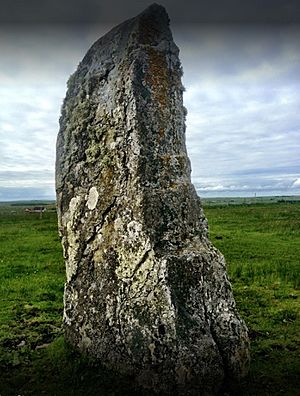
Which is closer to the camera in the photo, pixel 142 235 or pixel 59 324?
pixel 142 235

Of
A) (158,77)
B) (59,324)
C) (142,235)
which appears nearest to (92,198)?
(142,235)

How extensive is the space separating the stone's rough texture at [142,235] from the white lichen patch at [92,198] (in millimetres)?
15

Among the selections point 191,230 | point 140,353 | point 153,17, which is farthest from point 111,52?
point 140,353

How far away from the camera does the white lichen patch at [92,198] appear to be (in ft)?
21.6

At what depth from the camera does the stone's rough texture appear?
223 inches

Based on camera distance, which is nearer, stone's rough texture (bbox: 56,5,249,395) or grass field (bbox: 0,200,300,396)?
stone's rough texture (bbox: 56,5,249,395)

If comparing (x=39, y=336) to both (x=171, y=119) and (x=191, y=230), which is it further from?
(x=171, y=119)

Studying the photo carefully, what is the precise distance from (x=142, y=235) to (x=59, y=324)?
3397 millimetres

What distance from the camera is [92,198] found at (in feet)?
21.8

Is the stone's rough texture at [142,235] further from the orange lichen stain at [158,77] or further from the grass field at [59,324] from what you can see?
the grass field at [59,324]

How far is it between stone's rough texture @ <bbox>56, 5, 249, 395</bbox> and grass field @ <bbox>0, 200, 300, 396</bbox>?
0.33 m

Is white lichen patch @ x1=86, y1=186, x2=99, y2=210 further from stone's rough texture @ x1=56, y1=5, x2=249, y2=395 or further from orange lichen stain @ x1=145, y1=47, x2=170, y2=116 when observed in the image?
orange lichen stain @ x1=145, y1=47, x2=170, y2=116

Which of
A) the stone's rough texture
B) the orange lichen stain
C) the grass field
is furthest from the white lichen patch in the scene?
the grass field

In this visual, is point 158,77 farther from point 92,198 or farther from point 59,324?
point 59,324
